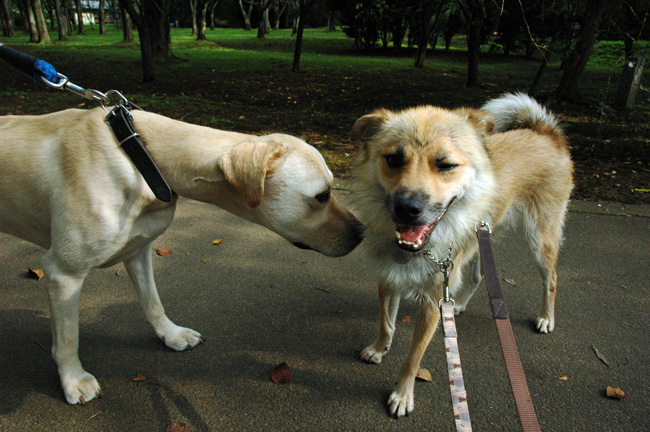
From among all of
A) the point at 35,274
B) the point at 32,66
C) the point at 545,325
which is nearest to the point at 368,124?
the point at 545,325

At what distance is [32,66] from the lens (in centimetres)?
250

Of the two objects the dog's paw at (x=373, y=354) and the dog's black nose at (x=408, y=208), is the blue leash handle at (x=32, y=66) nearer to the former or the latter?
the dog's black nose at (x=408, y=208)

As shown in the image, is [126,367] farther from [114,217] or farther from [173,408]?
[114,217]

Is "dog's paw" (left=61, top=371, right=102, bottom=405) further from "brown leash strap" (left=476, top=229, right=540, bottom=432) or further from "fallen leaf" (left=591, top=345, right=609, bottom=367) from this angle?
"fallen leaf" (left=591, top=345, right=609, bottom=367)

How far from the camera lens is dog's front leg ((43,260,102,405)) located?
7.01ft

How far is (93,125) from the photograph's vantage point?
7.22ft

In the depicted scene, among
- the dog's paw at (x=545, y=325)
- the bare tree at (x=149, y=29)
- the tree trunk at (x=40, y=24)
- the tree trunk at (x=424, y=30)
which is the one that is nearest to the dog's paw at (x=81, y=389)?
the dog's paw at (x=545, y=325)

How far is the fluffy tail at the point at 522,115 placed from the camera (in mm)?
3260

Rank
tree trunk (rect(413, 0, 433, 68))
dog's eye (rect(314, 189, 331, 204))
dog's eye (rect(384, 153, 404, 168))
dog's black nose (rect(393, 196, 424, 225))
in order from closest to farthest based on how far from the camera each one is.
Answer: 1. dog's black nose (rect(393, 196, 424, 225))
2. dog's eye (rect(384, 153, 404, 168))
3. dog's eye (rect(314, 189, 331, 204))
4. tree trunk (rect(413, 0, 433, 68))

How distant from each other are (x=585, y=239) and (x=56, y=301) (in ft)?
15.1

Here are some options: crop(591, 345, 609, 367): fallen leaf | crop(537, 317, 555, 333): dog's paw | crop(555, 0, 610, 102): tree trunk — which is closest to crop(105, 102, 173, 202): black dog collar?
crop(537, 317, 555, 333): dog's paw

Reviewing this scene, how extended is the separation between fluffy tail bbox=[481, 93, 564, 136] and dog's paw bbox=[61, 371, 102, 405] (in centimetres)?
321

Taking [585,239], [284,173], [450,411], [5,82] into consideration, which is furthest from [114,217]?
[5,82]

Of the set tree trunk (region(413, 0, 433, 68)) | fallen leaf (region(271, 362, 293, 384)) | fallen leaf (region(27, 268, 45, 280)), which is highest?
tree trunk (region(413, 0, 433, 68))
